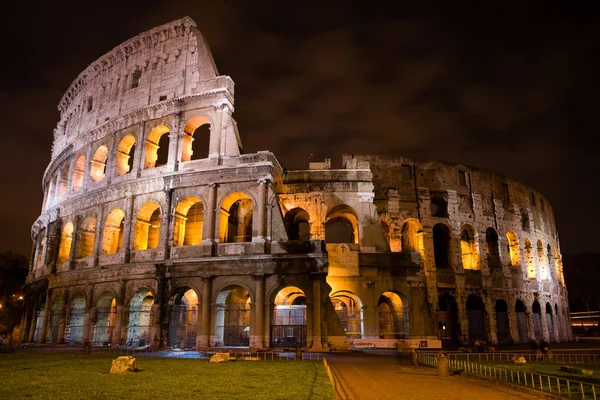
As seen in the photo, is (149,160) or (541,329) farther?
(541,329)

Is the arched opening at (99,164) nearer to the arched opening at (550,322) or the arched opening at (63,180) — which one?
the arched opening at (63,180)

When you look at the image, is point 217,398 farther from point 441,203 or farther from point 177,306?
point 441,203

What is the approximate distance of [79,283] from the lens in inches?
966

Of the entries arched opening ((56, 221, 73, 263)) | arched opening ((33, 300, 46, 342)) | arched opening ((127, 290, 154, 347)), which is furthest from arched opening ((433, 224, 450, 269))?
arched opening ((33, 300, 46, 342))

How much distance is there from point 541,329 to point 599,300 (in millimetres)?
29158

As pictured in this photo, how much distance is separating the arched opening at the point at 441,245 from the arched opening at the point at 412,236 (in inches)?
78.8

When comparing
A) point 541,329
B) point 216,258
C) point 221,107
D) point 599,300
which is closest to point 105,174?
point 221,107

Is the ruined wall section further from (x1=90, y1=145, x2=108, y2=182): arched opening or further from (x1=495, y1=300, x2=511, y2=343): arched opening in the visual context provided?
(x1=495, y1=300, x2=511, y2=343): arched opening

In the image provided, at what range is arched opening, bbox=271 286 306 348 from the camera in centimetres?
2009

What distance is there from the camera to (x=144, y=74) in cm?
2639

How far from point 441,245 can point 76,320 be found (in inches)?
945

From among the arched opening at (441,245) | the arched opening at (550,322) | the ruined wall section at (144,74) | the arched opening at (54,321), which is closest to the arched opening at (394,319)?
the arched opening at (441,245)

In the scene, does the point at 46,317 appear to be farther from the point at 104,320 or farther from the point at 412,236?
the point at 412,236

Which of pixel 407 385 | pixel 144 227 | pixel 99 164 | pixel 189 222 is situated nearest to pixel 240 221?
pixel 189 222
